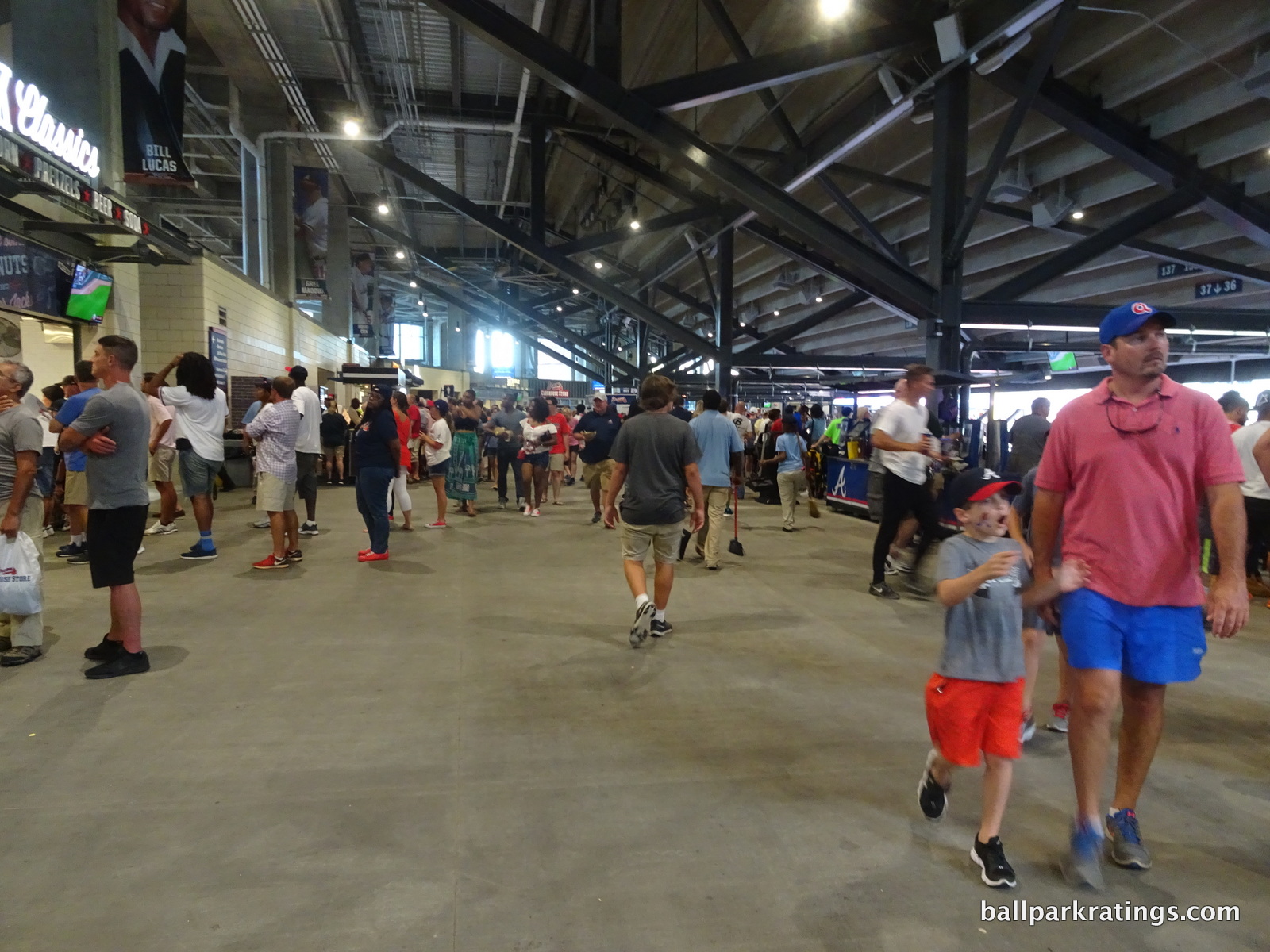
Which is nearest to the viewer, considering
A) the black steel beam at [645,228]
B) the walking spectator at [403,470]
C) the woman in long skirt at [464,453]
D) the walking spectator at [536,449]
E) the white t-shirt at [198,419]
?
the white t-shirt at [198,419]

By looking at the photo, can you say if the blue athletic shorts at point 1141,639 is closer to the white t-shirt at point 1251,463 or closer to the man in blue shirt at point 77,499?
the white t-shirt at point 1251,463

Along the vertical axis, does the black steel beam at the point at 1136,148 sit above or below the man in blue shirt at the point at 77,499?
above

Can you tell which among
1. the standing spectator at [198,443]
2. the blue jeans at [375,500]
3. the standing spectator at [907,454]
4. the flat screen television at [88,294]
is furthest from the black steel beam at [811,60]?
the flat screen television at [88,294]

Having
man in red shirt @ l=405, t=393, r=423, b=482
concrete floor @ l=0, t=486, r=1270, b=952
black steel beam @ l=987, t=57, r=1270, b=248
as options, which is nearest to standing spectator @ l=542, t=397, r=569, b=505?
man in red shirt @ l=405, t=393, r=423, b=482

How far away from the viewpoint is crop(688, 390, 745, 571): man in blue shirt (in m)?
7.05

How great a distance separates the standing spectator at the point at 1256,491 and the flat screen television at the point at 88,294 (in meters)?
12.6

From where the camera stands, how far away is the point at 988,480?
2520mm

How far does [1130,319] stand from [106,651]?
211 inches

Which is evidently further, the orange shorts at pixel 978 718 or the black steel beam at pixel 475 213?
the black steel beam at pixel 475 213

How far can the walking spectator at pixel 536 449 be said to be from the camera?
10.5 meters

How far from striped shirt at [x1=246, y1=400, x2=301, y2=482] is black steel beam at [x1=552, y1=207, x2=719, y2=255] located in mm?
8472

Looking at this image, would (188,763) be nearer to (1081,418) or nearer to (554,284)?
(1081,418)

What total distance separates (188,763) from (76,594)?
12.4 ft

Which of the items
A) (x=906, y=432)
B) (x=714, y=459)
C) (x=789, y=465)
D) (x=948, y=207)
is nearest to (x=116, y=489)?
(x=714, y=459)
